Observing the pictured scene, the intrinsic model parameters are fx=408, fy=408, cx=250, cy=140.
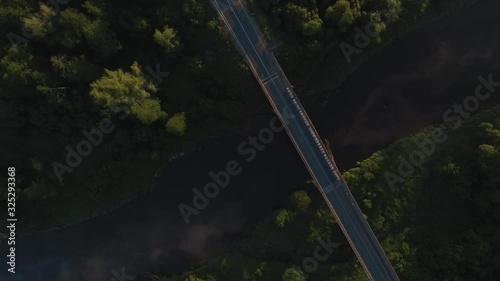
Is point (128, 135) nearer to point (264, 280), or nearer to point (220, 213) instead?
point (220, 213)

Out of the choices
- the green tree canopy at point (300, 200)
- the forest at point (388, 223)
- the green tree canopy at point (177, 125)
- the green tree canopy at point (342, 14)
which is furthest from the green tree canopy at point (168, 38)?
the forest at point (388, 223)

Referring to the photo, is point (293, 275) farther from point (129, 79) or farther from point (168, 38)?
point (168, 38)

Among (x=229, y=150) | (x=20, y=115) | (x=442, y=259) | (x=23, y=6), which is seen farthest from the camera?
(x=229, y=150)

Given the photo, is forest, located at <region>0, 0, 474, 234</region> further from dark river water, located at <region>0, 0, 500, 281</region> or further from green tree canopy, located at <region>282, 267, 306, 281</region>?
green tree canopy, located at <region>282, 267, 306, 281</region>

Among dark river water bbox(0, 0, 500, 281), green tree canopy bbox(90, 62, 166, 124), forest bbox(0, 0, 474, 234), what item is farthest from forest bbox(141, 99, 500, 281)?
green tree canopy bbox(90, 62, 166, 124)

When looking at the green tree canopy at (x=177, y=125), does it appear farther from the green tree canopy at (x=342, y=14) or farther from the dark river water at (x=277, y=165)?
the green tree canopy at (x=342, y=14)

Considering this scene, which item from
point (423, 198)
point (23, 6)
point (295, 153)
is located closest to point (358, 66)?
point (295, 153)
